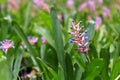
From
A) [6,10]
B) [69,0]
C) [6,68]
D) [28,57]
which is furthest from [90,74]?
[69,0]

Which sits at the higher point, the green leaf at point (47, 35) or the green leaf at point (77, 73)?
the green leaf at point (47, 35)

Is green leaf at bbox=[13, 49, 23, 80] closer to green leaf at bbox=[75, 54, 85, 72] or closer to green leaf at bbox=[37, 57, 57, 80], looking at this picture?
green leaf at bbox=[37, 57, 57, 80]

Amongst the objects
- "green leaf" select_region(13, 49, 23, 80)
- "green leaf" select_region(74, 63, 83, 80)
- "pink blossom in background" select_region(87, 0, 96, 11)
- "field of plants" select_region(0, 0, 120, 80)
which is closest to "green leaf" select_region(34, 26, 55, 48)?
"field of plants" select_region(0, 0, 120, 80)

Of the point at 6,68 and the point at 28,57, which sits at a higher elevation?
the point at 6,68

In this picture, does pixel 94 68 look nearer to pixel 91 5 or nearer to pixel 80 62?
pixel 80 62

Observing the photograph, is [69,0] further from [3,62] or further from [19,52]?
[3,62]

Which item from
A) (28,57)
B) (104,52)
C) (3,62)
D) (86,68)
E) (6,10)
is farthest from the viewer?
(6,10)

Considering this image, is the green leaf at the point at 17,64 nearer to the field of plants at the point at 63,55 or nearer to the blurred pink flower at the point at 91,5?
the field of plants at the point at 63,55

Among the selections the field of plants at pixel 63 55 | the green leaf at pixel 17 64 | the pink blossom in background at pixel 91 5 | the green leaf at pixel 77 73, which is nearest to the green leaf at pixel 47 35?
the field of plants at pixel 63 55
